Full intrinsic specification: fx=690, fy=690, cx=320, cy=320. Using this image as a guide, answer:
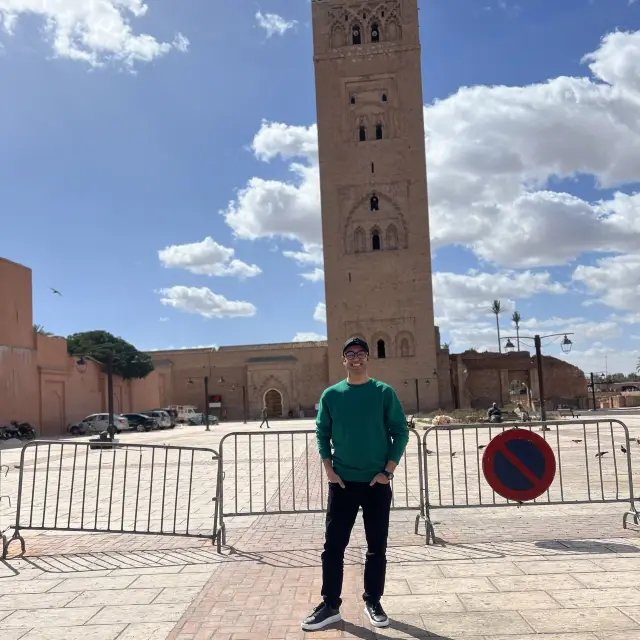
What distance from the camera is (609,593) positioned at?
4.53 m

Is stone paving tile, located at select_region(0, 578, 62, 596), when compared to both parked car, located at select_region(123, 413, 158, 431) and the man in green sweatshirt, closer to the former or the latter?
the man in green sweatshirt

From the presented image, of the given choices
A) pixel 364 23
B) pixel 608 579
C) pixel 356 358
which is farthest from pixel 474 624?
pixel 364 23

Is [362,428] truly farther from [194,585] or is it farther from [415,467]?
[415,467]

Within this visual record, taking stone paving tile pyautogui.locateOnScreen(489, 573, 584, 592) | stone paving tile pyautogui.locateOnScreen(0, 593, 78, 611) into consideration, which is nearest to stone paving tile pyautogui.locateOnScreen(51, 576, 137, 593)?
stone paving tile pyautogui.locateOnScreen(0, 593, 78, 611)

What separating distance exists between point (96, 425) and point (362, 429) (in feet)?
114

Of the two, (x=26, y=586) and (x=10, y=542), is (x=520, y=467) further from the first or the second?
(x=10, y=542)

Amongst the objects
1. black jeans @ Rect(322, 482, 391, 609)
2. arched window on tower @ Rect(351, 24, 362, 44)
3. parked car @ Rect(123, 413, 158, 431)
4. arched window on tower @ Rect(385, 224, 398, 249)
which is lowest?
parked car @ Rect(123, 413, 158, 431)

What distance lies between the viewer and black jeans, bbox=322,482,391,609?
4.20 m

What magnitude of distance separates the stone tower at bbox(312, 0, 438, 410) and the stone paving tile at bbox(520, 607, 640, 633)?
139 ft

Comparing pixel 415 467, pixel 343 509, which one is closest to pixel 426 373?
pixel 415 467

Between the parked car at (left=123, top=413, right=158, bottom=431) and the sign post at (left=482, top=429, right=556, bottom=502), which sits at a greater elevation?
the sign post at (left=482, top=429, right=556, bottom=502)

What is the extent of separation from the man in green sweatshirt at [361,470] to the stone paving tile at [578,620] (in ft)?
3.02

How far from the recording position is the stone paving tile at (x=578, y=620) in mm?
3917

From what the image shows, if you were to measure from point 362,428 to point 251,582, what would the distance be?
176 cm
